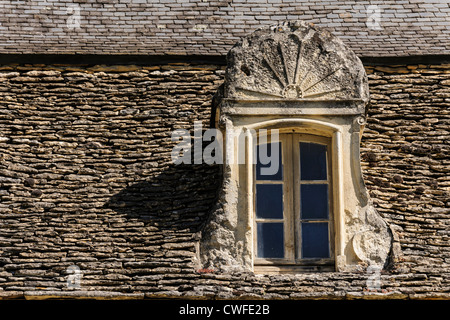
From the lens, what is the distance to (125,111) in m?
12.6

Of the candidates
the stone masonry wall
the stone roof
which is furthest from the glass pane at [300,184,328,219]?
the stone roof

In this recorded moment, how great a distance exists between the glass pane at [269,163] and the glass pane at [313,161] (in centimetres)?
23

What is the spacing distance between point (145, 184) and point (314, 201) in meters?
1.69

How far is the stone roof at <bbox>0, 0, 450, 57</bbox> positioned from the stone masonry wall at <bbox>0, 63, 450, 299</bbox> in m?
0.34

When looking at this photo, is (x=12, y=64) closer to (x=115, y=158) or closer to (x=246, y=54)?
(x=115, y=158)

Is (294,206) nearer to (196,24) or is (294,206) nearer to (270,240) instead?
(270,240)

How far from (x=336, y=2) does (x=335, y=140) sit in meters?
3.40

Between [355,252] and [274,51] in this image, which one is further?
[274,51]

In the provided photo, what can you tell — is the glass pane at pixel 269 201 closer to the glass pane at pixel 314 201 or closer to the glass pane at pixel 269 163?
the glass pane at pixel 269 163

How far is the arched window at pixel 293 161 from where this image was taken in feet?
35.3

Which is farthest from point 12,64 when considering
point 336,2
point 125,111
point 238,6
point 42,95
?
point 336,2

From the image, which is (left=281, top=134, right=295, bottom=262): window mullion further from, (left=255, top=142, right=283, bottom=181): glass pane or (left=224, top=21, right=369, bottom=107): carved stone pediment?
(left=224, top=21, right=369, bottom=107): carved stone pediment

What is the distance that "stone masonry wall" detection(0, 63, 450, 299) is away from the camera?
10367 millimetres

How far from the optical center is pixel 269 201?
36.6 ft
